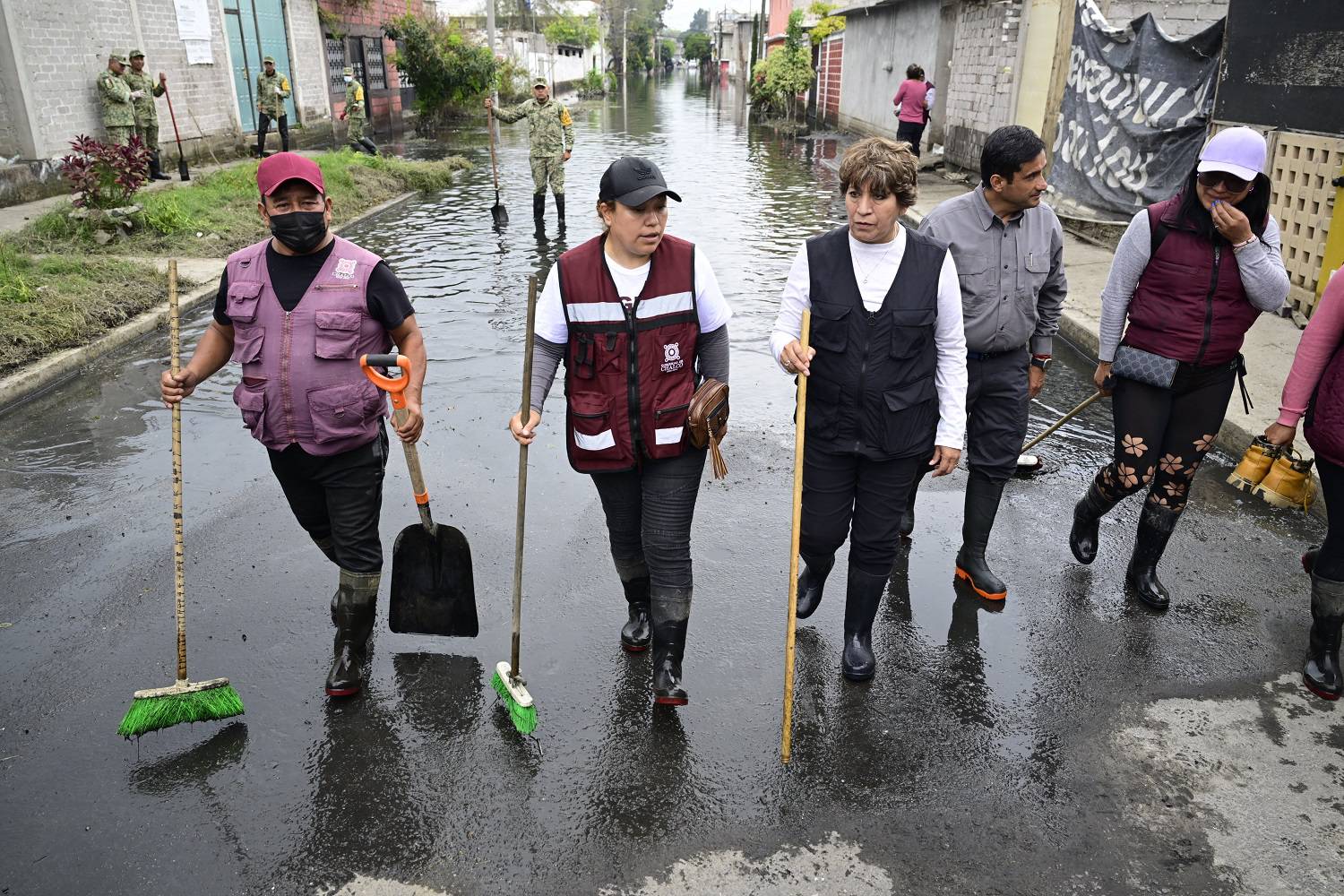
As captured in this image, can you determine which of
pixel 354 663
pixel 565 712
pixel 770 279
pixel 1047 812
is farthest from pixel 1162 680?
pixel 770 279

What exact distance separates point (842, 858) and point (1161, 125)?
9.94 m

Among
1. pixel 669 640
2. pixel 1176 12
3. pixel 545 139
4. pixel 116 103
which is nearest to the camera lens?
pixel 669 640

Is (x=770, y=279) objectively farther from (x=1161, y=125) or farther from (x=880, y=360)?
(x=880, y=360)

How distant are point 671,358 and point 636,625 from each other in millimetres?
1284

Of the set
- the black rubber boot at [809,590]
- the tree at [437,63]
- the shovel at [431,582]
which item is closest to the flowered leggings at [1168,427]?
the black rubber boot at [809,590]

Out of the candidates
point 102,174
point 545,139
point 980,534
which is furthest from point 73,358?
point 545,139

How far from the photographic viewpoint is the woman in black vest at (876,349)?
324cm

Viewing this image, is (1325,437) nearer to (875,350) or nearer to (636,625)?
(875,350)

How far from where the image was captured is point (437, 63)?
32.0 metres

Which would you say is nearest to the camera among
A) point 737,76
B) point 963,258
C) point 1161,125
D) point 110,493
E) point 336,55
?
point 963,258

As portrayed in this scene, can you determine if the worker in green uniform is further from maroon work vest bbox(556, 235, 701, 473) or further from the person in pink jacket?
maroon work vest bbox(556, 235, 701, 473)

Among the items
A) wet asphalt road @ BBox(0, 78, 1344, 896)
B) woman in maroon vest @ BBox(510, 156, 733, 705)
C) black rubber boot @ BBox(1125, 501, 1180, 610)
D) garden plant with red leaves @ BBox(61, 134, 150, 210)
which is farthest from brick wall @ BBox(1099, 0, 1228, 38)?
garden plant with red leaves @ BBox(61, 134, 150, 210)

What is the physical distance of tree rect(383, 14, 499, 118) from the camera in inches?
1252

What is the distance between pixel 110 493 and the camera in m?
5.43
